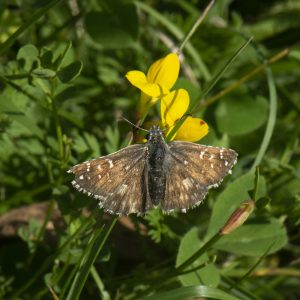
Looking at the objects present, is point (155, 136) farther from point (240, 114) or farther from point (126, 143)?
point (240, 114)

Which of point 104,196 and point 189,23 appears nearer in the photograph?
point 104,196

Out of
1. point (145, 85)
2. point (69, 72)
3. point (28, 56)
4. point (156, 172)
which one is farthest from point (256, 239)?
point (28, 56)

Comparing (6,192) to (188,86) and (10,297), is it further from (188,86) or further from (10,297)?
(188,86)

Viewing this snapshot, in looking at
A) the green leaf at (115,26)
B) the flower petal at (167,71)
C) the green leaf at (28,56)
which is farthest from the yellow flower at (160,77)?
the green leaf at (115,26)

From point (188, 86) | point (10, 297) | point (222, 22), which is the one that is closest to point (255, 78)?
point (222, 22)

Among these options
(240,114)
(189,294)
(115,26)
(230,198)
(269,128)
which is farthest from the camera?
(115,26)
